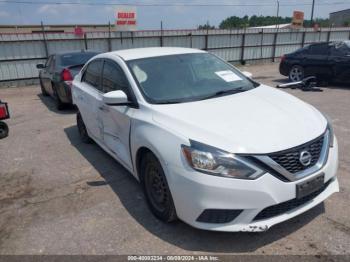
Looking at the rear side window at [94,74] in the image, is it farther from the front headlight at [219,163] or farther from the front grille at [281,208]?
the front grille at [281,208]

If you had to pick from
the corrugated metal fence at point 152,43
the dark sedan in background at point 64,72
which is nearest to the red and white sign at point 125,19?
the corrugated metal fence at point 152,43

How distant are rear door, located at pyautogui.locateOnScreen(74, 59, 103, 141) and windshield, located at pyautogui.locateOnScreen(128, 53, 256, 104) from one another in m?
0.98

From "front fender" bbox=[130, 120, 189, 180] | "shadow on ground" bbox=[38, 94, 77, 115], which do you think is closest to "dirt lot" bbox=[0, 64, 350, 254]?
"front fender" bbox=[130, 120, 189, 180]

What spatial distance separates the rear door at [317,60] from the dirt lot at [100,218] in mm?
5444

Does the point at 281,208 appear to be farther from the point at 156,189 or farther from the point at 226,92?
the point at 226,92

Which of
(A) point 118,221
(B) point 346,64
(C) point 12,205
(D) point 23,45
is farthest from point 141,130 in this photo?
(D) point 23,45

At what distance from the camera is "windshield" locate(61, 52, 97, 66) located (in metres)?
8.47

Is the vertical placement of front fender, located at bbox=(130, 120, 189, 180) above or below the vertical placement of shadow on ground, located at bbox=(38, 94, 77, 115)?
above

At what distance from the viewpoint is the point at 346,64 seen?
999 cm

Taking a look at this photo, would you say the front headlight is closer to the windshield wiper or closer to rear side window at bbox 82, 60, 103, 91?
the windshield wiper

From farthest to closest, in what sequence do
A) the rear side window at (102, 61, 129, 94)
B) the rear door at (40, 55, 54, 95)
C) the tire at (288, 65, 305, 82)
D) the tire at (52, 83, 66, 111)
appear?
the tire at (288, 65, 305, 82)
the rear door at (40, 55, 54, 95)
the tire at (52, 83, 66, 111)
the rear side window at (102, 61, 129, 94)

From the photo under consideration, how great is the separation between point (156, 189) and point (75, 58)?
6405 mm

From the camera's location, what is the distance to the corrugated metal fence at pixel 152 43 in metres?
13.6

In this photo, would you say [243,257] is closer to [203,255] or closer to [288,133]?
[203,255]
